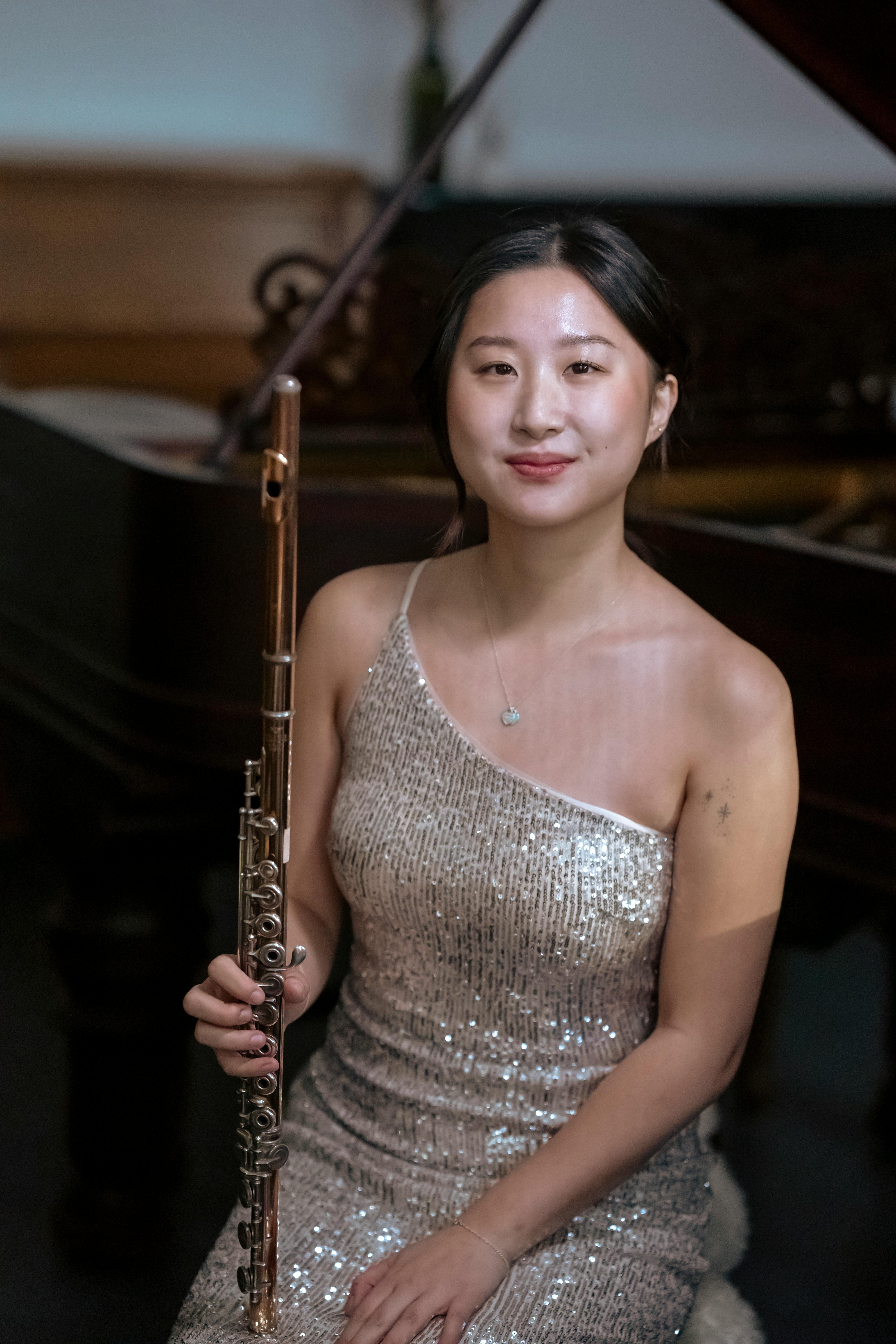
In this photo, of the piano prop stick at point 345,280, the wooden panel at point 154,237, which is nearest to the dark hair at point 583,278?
the piano prop stick at point 345,280

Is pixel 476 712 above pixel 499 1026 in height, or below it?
above

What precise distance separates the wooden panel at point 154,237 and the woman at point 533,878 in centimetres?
368

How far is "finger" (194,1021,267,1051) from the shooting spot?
109 cm

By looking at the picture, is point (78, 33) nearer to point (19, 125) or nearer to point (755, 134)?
point (19, 125)

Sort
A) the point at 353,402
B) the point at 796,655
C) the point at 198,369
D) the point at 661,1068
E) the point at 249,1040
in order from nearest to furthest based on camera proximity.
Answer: the point at 249,1040
the point at 661,1068
the point at 796,655
the point at 353,402
the point at 198,369

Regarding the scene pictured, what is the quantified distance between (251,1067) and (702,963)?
1.31ft

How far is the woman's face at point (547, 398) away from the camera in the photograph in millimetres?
1146

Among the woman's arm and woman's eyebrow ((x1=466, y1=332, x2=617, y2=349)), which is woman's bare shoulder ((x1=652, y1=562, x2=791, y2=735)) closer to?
the woman's arm

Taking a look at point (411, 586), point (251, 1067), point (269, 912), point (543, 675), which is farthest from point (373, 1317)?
point (411, 586)

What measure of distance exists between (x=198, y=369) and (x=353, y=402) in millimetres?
1750

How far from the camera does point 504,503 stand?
117cm

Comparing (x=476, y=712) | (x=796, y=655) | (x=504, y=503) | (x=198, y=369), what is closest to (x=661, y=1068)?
(x=476, y=712)

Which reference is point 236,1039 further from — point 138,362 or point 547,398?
point 138,362

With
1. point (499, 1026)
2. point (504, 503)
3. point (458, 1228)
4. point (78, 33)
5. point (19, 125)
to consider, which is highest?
point (78, 33)
